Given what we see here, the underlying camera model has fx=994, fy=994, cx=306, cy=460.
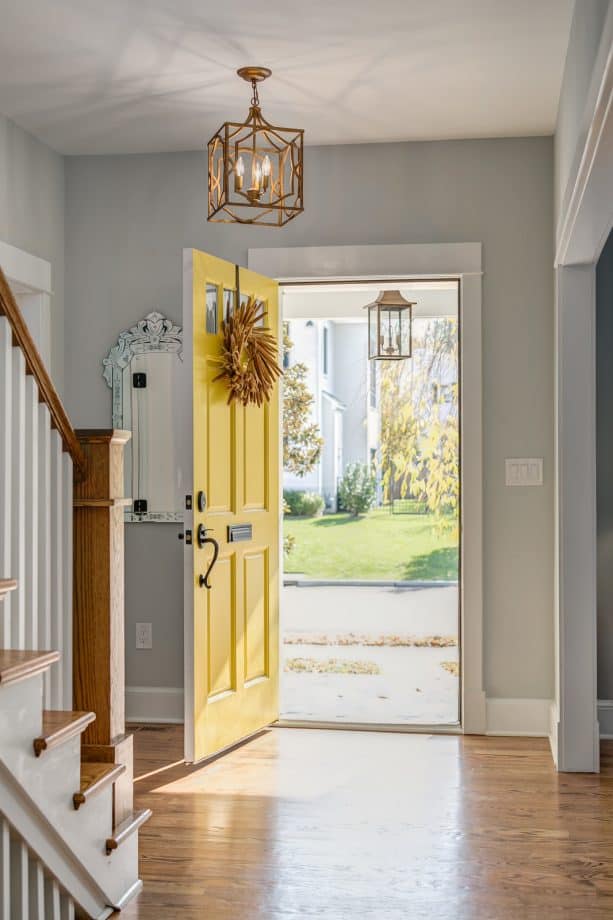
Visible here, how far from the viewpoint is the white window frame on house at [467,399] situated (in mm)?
4738

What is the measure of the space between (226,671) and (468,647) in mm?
1169

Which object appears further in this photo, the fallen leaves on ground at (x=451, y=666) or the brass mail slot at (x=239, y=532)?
the fallen leaves on ground at (x=451, y=666)

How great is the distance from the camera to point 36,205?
15.6 feet

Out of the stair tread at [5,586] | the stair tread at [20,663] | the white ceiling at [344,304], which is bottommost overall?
the stair tread at [20,663]

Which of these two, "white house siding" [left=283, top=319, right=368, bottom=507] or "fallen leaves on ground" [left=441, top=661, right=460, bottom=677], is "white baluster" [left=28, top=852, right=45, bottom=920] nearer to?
"fallen leaves on ground" [left=441, top=661, right=460, bottom=677]

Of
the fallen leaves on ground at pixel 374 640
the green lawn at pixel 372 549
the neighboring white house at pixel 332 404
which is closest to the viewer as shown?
the fallen leaves on ground at pixel 374 640

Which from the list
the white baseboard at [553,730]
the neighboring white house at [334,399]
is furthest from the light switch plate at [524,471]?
the neighboring white house at [334,399]

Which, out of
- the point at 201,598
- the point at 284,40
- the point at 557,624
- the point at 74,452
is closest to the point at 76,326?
the point at 201,598

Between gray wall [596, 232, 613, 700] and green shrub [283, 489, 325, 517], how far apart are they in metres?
6.38

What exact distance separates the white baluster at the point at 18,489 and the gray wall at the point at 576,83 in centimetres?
163

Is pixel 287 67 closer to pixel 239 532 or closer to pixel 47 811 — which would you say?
pixel 239 532

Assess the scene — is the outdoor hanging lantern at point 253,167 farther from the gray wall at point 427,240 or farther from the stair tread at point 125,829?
the stair tread at point 125,829

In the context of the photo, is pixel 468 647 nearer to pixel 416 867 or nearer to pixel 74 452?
pixel 416 867

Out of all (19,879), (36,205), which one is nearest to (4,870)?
(19,879)
